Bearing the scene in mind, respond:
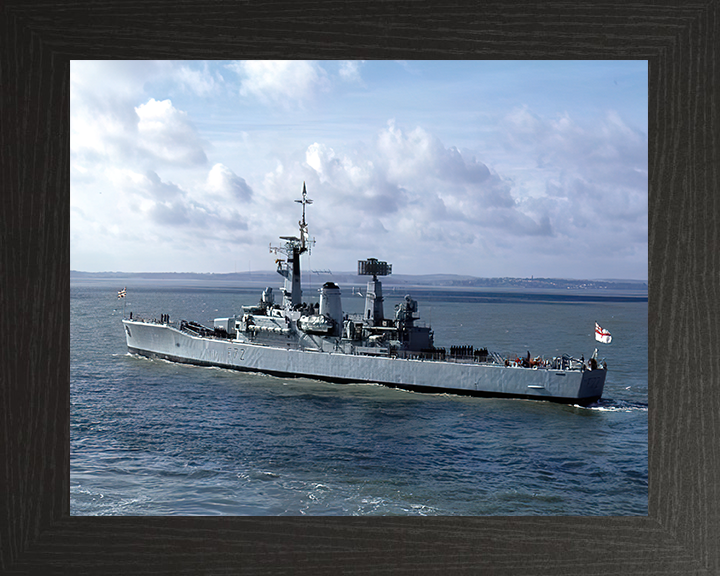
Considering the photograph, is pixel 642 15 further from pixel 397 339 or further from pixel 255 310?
pixel 255 310

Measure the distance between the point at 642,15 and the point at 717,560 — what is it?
211 cm

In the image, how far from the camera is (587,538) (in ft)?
7.45

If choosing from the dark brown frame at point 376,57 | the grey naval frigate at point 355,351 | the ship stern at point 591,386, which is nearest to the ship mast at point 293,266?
the grey naval frigate at point 355,351

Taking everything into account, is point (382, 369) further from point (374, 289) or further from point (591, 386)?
point (591, 386)

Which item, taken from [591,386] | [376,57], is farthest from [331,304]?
[376,57]

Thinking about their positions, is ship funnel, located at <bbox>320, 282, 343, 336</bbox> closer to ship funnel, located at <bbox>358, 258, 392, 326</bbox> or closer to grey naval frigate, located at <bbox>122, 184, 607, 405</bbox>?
grey naval frigate, located at <bbox>122, 184, 607, 405</bbox>

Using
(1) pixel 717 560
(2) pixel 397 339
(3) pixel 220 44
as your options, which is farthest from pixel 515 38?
(2) pixel 397 339

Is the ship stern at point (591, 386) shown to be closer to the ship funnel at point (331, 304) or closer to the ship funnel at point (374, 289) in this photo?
the ship funnel at point (374, 289)

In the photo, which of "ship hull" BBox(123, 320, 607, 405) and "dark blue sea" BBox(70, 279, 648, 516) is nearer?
"dark blue sea" BBox(70, 279, 648, 516)

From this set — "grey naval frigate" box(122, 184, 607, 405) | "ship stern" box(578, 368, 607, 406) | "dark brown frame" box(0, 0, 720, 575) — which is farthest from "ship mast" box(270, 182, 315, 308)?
"dark brown frame" box(0, 0, 720, 575)

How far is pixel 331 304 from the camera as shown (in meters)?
14.6

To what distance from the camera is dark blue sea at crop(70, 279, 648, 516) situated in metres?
5.41

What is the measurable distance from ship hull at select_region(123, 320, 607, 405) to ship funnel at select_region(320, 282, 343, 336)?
94cm

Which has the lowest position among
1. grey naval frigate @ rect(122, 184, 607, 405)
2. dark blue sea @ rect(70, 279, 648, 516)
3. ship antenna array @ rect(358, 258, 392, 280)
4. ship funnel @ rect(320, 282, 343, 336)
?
dark blue sea @ rect(70, 279, 648, 516)
